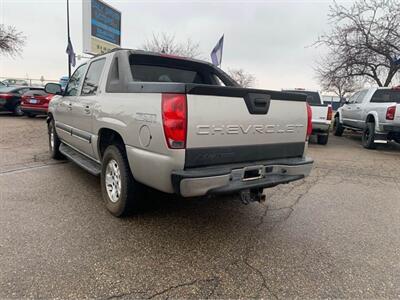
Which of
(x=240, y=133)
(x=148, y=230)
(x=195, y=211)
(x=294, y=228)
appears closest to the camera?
(x=240, y=133)

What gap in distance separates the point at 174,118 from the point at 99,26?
13298 mm

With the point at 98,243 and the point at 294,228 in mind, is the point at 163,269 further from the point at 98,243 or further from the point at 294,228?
the point at 294,228

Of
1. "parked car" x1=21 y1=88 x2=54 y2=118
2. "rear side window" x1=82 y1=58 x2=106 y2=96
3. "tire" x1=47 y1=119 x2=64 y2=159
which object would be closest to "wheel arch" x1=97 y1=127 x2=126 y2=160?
"rear side window" x1=82 y1=58 x2=106 y2=96

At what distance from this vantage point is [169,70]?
13.8 ft

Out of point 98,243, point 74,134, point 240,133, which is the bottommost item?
point 98,243

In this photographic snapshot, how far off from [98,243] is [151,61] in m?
2.35

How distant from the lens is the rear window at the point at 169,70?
154 inches

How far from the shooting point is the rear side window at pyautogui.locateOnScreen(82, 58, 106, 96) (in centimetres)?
407

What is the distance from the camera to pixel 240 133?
9.51 feet

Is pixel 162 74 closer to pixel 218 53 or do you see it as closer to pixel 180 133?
pixel 180 133

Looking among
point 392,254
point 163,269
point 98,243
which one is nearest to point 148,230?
point 98,243

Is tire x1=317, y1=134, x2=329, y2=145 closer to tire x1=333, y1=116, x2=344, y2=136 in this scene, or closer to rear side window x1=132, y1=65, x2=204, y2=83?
tire x1=333, y1=116, x2=344, y2=136

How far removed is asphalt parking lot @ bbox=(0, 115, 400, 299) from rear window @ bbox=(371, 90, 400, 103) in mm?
6353

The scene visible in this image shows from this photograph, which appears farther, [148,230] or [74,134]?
[74,134]
